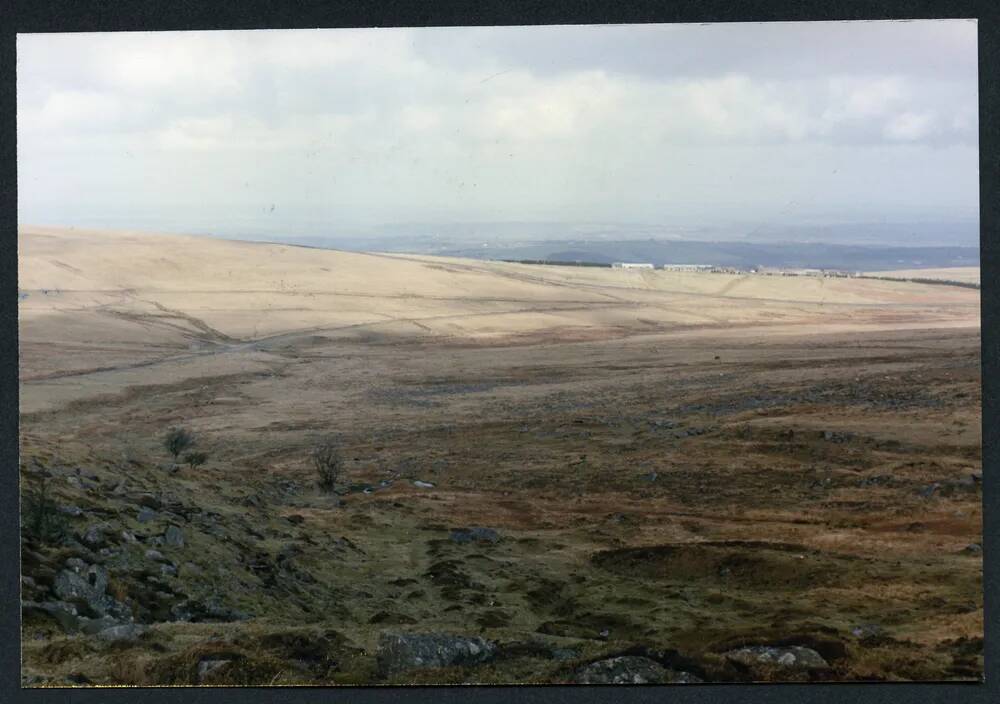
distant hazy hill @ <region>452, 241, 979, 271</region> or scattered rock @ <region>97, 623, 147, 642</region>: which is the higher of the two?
distant hazy hill @ <region>452, 241, 979, 271</region>

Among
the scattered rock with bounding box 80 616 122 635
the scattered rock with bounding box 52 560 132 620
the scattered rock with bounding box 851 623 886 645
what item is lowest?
the scattered rock with bounding box 851 623 886 645

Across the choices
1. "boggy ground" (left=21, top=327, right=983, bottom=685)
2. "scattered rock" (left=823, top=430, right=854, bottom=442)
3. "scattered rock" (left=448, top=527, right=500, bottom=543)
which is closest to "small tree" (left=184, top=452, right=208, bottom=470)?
"boggy ground" (left=21, top=327, right=983, bottom=685)

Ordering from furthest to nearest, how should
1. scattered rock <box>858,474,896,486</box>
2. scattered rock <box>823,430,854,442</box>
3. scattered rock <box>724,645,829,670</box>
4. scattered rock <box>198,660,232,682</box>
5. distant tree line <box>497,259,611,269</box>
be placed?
distant tree line <box>497,259,611,269</box> → scattered rock <box>823,430,854,442</box> → scattered rock <box>858,474,896,486</box> → scattered rock <box>724,645,829,670</box> → scattered rock <box>198,660,232,682</box>

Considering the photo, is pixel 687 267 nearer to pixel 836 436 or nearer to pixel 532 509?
pixel 836 436

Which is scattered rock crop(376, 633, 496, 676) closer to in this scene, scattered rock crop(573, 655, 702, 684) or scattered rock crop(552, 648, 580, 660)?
scattered rock crop(552, 648, 580, 660)

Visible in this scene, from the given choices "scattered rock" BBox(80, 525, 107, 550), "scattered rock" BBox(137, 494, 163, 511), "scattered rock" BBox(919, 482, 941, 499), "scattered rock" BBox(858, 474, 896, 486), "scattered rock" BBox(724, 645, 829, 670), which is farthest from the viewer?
"scattered rock" BBox(858, 474, 896, 486)

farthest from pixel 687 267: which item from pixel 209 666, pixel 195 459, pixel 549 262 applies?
pixel 209 666
